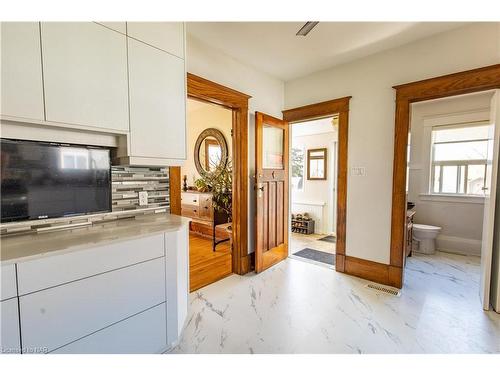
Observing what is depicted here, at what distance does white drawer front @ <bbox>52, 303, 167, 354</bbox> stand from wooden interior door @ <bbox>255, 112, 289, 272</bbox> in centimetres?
153

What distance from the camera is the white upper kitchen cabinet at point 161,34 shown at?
1.60m

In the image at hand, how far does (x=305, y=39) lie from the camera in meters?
2.33

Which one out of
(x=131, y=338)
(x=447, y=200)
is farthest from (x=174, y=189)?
(x=447, y=200)

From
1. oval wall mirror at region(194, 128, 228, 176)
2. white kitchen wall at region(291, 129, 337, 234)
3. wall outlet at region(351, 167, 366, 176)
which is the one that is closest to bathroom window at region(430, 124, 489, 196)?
white kitchen wall at region(291, 129, 337, 234)

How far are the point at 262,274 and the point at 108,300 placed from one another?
1.92 meters

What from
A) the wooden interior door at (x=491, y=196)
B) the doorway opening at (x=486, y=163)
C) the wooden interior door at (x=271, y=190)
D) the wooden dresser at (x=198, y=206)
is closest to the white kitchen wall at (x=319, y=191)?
the doorway opening at (x=486, y=163)

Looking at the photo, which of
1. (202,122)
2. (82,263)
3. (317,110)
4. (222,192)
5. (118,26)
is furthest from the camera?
(202,122)

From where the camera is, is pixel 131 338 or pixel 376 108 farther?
pixel 376 108

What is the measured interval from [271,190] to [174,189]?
1.34 metres

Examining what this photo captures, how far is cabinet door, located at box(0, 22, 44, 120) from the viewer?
1.18m

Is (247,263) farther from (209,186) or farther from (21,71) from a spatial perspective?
(21,71)

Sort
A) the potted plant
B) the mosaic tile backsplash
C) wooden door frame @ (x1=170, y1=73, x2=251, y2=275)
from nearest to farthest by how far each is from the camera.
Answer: the mosaic tile backsplash → wooden door frame @ (x1=170, y1=73, x2=251, y2=275) → the potted plant

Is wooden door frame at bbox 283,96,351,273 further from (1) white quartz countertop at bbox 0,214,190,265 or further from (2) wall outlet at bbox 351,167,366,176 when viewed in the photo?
(1) white quartz countertop at bbox 0,214,190,265

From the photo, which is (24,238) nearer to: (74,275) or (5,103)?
(74,275)
